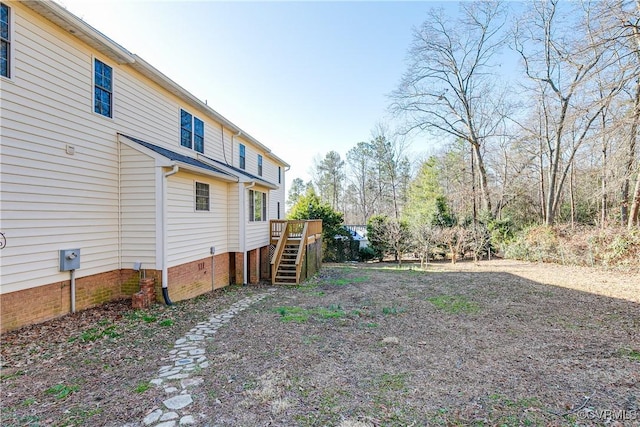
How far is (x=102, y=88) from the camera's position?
265 inches

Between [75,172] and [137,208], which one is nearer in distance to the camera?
[75,172]

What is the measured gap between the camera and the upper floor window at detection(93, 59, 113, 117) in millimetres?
6563

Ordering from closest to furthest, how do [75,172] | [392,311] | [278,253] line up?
[75,172]
[392,311]
[278,253]

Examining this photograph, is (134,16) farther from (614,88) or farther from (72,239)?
(614,88)

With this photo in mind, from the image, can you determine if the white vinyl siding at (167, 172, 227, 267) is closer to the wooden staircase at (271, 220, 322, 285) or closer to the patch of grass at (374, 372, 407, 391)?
the wooden staircase at (271, 220, 322, 285)

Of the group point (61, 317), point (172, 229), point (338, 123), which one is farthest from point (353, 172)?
point (61, 317)

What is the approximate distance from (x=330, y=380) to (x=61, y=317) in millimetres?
5379

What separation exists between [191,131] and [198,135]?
0.47m

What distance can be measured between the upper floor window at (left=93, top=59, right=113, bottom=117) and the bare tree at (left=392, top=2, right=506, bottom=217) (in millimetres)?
18886

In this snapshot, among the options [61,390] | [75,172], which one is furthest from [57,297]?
[61,390]

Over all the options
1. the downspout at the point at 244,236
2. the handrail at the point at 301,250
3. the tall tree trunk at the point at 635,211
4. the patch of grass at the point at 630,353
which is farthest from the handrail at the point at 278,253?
the tall tree trunk at the point at 635,211

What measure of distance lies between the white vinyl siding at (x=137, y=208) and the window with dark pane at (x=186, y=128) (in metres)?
2.86

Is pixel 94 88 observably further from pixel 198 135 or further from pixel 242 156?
pixel 242 156

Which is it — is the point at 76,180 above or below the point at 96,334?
above
